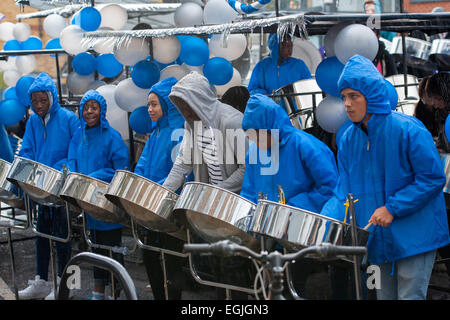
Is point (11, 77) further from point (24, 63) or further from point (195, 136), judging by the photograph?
point (195, 136)

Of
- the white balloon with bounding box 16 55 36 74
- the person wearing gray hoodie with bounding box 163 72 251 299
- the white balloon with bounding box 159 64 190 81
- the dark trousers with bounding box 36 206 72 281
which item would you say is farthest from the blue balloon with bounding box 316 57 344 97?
the white balloon with bounding box 16 55 36 74

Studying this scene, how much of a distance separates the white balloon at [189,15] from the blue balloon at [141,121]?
722 mm

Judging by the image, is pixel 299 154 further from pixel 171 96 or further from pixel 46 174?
pixel 46 174

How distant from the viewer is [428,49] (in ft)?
15.7

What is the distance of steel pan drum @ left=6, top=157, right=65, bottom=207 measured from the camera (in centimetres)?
324

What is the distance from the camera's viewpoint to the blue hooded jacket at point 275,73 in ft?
14.0

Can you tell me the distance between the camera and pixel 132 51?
13.6ft

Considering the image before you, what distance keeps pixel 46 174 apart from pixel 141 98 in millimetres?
1066

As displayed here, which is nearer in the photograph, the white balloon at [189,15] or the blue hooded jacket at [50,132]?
the blue hooded jacket at [50,132]

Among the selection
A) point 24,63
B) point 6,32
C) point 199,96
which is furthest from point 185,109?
point 6,32

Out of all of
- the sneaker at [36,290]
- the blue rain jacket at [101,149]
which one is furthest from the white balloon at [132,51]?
the sneaker at [36,290]

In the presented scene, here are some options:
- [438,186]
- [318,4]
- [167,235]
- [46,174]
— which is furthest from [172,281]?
[318,4]

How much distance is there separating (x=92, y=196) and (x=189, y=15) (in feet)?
6.06

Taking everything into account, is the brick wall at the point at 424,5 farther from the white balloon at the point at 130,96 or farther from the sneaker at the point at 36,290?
the sneaker at the point at 36,290
